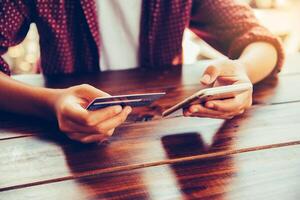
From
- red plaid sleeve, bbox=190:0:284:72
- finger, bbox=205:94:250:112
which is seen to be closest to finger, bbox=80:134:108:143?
finger, bbox=205:94:250:112

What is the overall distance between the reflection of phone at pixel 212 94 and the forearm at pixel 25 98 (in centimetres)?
28

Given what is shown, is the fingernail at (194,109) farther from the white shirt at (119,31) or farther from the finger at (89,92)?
the white shirt at (119,31)

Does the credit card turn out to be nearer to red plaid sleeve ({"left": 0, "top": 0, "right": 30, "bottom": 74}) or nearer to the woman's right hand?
the woman's right hand

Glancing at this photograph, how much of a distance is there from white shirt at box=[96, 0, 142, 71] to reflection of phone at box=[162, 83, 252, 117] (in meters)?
0.66

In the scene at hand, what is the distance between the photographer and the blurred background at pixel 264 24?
9.94ft

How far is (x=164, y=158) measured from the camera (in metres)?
0.71

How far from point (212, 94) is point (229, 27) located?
60 centimetres

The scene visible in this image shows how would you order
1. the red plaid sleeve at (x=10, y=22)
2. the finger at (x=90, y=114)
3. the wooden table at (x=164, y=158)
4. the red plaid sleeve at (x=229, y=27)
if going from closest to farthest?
the wooden table at (x=164, y=158), the finger at (x=90, y=114), the red plaid sleeve at (x=10, y=22), the red plaid sleeve at (x=229, y=27)

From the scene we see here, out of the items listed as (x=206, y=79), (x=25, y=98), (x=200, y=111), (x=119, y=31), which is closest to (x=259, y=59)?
(x=206, y=79)

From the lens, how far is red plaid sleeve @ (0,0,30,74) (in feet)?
3.48

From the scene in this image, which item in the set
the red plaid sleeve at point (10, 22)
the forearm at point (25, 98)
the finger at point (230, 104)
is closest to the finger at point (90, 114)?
the forearm at point (25, 98)

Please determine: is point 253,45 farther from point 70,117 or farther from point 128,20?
point 70,117

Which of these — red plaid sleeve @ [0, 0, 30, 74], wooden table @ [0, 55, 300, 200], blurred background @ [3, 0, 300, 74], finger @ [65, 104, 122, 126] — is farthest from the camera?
blurred background @ [3, 0, 300, 74]

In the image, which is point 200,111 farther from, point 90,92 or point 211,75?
point 90,92
